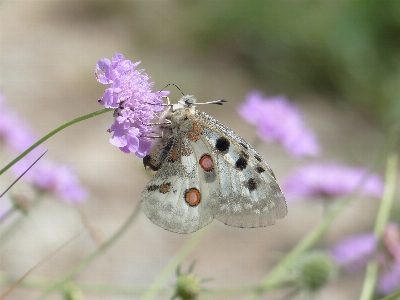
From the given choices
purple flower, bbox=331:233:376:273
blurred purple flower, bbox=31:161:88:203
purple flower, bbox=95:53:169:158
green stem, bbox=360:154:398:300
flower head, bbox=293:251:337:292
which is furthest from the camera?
purple flower, bbox=331:233:376:273

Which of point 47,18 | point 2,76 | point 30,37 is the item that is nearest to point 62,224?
point 2,76

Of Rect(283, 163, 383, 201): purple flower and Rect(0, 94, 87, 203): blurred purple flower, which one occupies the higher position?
Rect(283, 163, 383, 201): purple flower

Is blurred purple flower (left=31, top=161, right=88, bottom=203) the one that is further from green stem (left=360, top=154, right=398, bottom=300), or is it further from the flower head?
green stem (left=360, top=154, right=398, bottom=300)

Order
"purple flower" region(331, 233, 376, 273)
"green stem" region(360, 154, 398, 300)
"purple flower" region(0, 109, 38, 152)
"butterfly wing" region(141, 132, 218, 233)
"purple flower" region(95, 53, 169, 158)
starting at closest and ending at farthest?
"purple flower" region(95, 53, 169, 158) → "butterfly wing" region(141, 132, 218, 233) → "green stem" region(360, 154, 398, 300) → "purple flower" region(0, 109, 38, 152) → "purple flower" region(331, 233, 376, 273)

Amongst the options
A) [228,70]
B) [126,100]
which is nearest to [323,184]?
Answer: [126,100]

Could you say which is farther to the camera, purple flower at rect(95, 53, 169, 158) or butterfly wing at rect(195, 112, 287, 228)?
butterfly wing at rect(195, 112, 287, 228)

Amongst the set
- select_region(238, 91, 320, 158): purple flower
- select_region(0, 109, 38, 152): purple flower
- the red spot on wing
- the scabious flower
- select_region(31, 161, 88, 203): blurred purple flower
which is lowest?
the red spot on wing

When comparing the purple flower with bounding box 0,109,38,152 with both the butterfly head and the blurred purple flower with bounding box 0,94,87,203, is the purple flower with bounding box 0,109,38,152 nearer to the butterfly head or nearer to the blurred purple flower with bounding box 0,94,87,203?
the blurred purple flower with bounding box 0,94,87,203

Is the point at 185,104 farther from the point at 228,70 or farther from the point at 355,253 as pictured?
the point at 228,70

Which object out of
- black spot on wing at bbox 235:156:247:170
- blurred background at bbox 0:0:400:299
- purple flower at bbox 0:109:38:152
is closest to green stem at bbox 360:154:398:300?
black spot on wing at bbox 235:156:247:170
